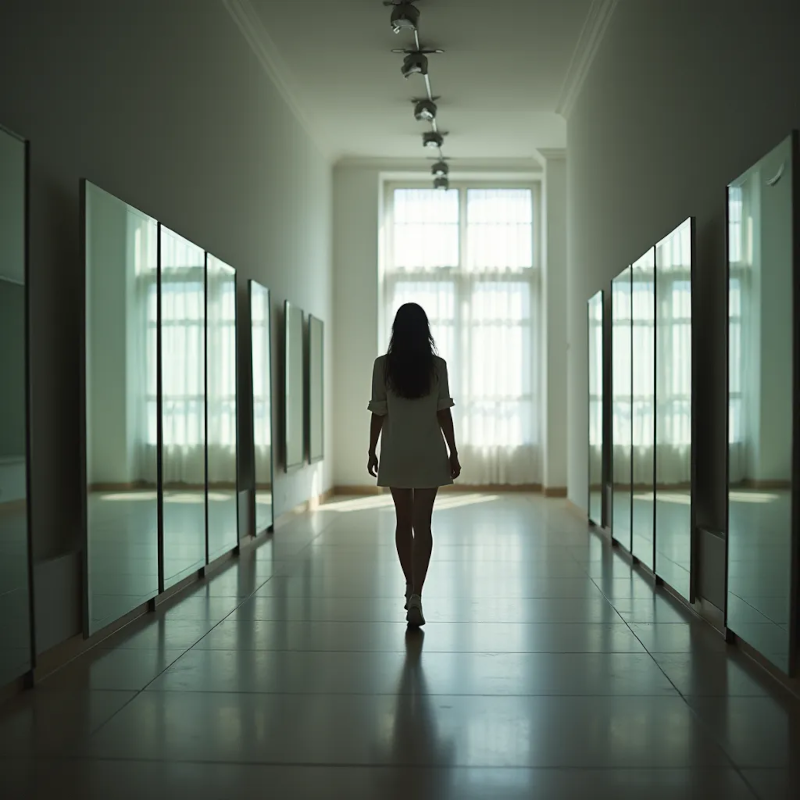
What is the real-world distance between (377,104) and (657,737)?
10025 mm

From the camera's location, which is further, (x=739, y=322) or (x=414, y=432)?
(x=414, y=432)

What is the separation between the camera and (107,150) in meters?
5.46

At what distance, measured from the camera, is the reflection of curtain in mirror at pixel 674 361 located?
592 centimetres

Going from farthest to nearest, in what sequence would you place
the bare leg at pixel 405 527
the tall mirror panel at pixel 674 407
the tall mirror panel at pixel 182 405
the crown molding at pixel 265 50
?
the crown molding at pixel 265 50 < the tall mirror panel at pixel 182 405 < the tall mirror panel at pixel 674 407 < the bare leg at pixel 405 527

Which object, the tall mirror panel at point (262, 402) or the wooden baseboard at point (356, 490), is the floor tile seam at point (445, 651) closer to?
the tall mirror panel at point (262, 402)

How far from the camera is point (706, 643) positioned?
198 inches

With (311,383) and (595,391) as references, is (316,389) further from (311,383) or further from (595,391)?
(595,391)

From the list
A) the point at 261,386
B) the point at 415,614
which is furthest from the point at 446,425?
the point at 261,386

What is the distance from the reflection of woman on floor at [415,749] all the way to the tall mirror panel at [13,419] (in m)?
1.69

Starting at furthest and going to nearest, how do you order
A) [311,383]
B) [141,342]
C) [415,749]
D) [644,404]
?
[311,383] → [644,404] → [141,342] → [415,749]

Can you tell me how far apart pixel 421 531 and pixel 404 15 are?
5.26 meters

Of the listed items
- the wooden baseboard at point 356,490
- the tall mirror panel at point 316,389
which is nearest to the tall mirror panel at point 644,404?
the tall mirror panel at point 316,389

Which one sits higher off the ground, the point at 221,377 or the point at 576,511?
the point at 221,377

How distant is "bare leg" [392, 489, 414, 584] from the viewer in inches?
222
